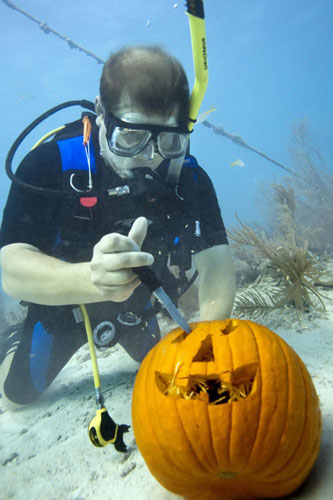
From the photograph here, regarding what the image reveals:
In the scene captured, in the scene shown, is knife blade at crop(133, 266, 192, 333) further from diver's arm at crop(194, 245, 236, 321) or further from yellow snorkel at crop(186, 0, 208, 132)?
yellow snorkel at crop(186, 0, 208, 132)

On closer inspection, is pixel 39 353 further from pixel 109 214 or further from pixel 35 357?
pixel 109 214

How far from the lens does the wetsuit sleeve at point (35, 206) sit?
227cm

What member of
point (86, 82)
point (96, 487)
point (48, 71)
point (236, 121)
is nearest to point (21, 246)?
point (96, 487)

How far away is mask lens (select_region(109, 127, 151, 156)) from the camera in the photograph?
2.30m

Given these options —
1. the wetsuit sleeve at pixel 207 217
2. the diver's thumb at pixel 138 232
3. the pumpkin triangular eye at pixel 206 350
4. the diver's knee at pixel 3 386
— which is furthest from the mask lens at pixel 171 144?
the diver's knee at pixel 3 386

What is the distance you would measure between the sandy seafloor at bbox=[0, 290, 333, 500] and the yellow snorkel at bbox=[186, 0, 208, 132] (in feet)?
7.57

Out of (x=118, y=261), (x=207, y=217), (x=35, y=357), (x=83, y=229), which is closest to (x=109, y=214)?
(x=83, y=229)

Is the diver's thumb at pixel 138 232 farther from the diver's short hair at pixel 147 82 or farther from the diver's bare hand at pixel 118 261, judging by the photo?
the diver's short hair at pixel 147 82

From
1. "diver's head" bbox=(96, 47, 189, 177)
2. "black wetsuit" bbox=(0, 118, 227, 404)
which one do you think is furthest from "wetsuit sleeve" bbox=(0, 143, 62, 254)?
"diver's head" bbox=(96, 47, 189, 177)

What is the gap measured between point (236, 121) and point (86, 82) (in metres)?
112

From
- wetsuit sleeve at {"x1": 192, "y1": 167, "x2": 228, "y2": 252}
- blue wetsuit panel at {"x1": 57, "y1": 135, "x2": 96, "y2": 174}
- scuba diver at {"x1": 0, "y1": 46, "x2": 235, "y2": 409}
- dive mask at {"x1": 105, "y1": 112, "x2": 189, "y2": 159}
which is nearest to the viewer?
scuba diver at {"x1": 0, "y1": 46, "x2": 235, "y2": 409}

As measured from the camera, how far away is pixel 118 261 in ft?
4.33

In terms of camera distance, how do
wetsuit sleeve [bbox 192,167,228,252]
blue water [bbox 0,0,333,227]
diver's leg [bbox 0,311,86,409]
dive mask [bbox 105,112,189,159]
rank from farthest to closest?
blue water [bbox 0,0,333,227] < diver's leg [bbox 0,311,86,409] < wetsuit sleeve [bbox 192,167,228,252] < dive mask [bbox 105,112,189,159]

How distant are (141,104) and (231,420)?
225 centimetres
